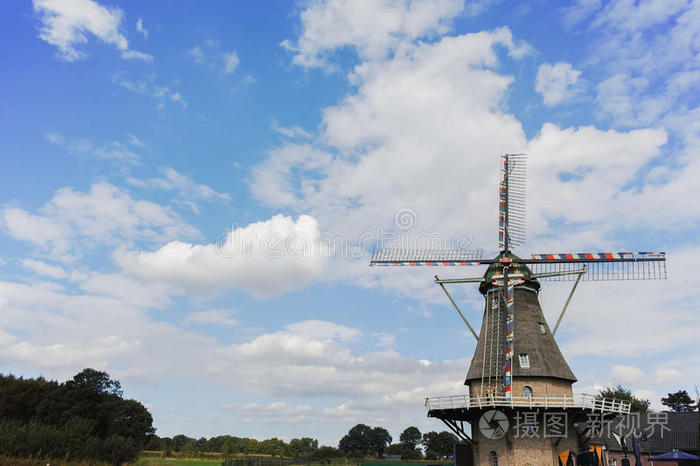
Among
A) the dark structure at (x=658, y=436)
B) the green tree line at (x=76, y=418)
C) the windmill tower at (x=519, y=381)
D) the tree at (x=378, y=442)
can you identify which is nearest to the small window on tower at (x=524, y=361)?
the windmill tower at (x=519, y=381)

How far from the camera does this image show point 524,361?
1024 inches

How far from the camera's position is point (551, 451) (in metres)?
24.1

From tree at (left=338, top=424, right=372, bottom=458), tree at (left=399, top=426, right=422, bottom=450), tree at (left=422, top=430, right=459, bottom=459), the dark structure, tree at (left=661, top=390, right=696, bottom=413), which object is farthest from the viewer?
tree at (left=399, top=426, right=422, bottom=450)

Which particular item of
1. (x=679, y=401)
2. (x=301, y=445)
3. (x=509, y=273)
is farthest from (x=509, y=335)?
(x=301, y=445)

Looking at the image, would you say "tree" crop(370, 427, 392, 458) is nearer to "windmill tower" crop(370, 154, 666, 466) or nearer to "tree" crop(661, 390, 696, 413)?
"tree" crop(661, 390, 696, 413)

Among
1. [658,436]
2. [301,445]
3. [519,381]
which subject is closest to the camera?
[519,381]

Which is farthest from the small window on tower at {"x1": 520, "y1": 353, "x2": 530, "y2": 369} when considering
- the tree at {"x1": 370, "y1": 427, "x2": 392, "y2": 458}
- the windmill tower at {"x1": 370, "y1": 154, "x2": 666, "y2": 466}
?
the tree at {"x1": 370, "y1": 427, "x2": 392, "y2": 458}

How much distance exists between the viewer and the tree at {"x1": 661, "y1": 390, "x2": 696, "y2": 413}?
7050cm

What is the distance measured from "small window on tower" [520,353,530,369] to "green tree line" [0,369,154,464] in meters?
26.7

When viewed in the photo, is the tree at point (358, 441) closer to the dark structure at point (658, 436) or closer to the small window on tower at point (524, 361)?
the dark structure at point (658, 436)

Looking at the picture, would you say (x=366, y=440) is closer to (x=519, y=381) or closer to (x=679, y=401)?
(x=679, y=401)

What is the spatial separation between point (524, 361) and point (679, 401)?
6222 centimetres

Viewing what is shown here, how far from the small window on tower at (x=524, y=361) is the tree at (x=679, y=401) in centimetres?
6020

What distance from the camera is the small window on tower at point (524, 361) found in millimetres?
25797
